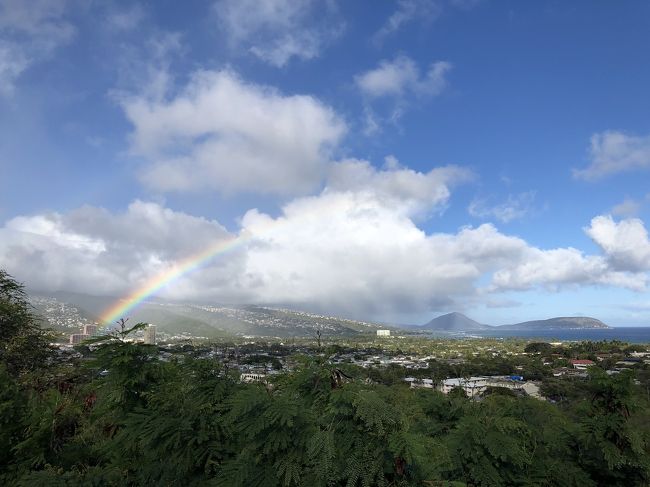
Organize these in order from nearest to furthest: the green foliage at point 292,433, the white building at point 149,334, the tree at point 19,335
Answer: the green foliage at point 292,433 → the white building at point 149,334 → the tree at point 19,335

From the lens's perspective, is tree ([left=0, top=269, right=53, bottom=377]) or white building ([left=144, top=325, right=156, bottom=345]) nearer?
white building ([left=144, top=325, right=156, bottom=345])

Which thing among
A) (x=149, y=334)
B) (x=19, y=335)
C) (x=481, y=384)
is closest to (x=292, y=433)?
(x=149, y=334)

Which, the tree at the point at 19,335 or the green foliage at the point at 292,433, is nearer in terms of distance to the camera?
the green foliage at the point at 292,433

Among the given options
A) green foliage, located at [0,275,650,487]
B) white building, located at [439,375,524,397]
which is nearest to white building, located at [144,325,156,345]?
green foliage, located at [0,275,650,487]

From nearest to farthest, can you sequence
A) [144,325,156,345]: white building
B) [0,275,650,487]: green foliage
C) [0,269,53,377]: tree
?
[0,275,650,487]: green foliage, [144,325,156,345]: white building, [0,269,53,377]: tree

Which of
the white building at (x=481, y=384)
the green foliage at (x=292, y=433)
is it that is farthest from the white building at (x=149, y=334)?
the white building at (x=481, y=384)

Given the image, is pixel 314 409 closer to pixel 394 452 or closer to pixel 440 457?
pixel 394 452

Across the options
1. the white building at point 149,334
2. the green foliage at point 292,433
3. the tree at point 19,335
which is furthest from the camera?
the tree at point 19,335

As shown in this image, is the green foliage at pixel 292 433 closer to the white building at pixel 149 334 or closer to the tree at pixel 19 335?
the white building at pixel 149 334

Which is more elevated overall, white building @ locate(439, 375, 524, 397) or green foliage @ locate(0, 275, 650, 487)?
green foliage @ locate(0, 275, 650, 487)

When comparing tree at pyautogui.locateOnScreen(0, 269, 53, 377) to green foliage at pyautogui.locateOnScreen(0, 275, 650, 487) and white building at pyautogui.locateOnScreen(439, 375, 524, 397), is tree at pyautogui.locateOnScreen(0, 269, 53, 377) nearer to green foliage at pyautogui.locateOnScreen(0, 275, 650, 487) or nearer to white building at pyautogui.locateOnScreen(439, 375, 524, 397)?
green foliage at pyautogui.locateOnScreen(0, 275, 650, 487)

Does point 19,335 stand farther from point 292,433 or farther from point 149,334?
point 292,433
